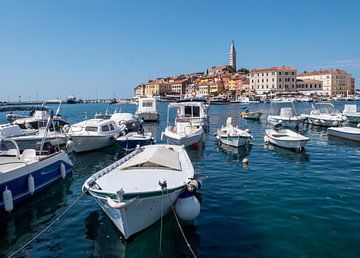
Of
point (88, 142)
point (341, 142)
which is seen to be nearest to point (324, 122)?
point (341, 142)

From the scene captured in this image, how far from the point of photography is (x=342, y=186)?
1448cm

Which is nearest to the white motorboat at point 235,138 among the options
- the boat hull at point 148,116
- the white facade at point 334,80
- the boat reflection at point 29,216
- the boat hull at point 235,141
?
the boat hull at point 235,141

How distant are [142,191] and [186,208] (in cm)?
184

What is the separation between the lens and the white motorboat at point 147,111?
5069 cm

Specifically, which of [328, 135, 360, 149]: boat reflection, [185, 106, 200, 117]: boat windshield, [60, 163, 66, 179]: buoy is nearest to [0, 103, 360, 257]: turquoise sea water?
[60, 163, 66, 179]: buoy

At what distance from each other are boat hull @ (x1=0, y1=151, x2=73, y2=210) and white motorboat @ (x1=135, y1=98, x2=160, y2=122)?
33753mm

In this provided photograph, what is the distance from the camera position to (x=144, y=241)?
9070 millimetres

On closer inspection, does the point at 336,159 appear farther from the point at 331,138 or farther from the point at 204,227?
the point at 204,227

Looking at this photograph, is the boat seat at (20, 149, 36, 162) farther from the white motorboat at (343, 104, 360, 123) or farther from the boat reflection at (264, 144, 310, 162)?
the white motorboat at (343, 104, 360, 123)

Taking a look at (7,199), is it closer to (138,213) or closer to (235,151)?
(138,213)

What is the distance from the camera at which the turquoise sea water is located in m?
8.80

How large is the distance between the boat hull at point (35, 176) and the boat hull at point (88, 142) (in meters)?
6.52

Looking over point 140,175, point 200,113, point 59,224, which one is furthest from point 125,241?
point 200,113

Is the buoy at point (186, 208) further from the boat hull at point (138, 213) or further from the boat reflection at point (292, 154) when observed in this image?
the boat reflection at point (292, 154)
